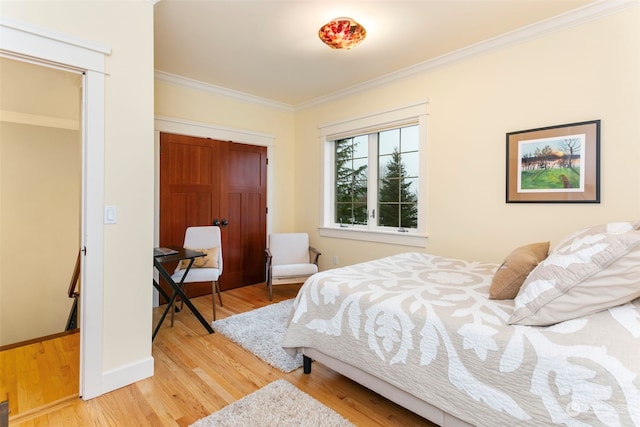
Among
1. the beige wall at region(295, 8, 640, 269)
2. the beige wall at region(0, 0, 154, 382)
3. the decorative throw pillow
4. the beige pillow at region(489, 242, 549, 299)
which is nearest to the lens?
the decorative throw pillow

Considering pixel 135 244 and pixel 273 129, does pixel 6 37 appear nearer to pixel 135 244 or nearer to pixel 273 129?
pixel 135 244

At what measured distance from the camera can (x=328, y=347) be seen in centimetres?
194

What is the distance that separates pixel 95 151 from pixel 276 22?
1.72m

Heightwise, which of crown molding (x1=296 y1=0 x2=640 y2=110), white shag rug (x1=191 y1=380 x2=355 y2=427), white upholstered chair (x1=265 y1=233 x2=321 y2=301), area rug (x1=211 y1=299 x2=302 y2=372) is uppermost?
crown molding (x1=296 y1=0 x2=640 y2=110)

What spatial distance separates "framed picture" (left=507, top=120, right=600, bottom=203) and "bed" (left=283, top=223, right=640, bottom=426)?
102 centimetres

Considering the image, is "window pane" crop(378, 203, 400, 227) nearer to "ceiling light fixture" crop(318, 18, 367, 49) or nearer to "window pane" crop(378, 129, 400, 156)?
"window pane" crop(378, 129, 400, 156)

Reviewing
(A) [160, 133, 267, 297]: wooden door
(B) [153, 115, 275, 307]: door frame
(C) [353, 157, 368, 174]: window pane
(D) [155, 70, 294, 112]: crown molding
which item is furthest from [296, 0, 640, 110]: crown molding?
(A) [160, 133, 267, 297]: wooden door

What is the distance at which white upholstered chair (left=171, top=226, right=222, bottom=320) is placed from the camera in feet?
10.4

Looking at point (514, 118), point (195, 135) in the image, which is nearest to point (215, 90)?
point (195, 135)

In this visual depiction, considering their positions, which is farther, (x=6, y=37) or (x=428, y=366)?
(x=6, y=37)

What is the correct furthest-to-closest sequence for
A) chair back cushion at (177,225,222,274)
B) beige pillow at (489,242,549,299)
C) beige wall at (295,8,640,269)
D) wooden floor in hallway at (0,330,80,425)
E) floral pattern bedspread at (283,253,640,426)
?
1. chair back cushion at (177,225,222,274)
2. beige wall at (295,8,640,269)
3. wooden floor in hallway at (0,330,80,425)
4. beige pillow at (489,242,549,299)
5. floral pattern bedspread at (283,253,640,426)

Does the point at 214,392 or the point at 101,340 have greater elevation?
the point at 101,340

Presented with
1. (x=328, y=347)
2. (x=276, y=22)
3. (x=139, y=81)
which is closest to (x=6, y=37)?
(x=139, y=81)

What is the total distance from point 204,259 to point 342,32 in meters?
2.58
